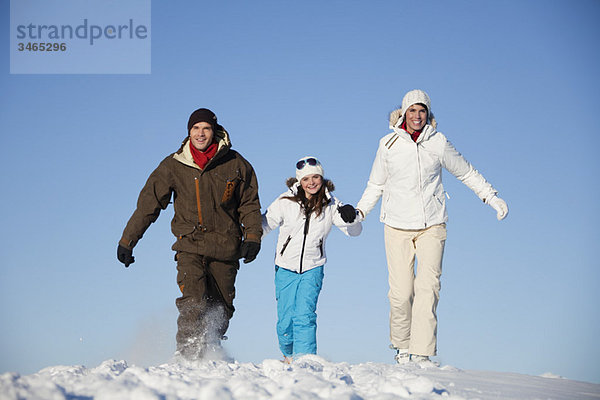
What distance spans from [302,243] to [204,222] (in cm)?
115

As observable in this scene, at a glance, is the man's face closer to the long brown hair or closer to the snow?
the long brown hair

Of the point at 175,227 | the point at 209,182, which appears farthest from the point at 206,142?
the point at 175,227

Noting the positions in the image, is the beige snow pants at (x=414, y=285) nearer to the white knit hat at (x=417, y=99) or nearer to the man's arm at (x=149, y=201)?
the white knit hat at (x=417, y=99)

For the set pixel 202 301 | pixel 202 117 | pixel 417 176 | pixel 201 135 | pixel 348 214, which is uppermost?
pixel 202 117

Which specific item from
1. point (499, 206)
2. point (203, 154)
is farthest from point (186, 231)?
point (499, 206)

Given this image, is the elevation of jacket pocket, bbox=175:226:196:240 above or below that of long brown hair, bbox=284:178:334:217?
below

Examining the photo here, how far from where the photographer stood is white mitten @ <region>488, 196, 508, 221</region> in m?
6.92

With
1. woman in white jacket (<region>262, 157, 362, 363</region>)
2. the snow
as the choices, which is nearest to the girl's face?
woman in white jacket (<region>262, 157, 362, 363</region>)

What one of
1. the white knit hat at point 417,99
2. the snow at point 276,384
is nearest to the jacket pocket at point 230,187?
the snow at point 276,384

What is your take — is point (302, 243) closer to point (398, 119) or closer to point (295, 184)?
point (295, 184)

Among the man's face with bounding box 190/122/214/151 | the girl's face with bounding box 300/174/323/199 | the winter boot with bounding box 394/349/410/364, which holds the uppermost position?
the man's face with bounding box 190/122/214/151

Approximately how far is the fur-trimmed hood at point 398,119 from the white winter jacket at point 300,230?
3.54ft

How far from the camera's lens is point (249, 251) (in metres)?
6.46

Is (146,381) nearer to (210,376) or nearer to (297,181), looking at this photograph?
(210,376)
